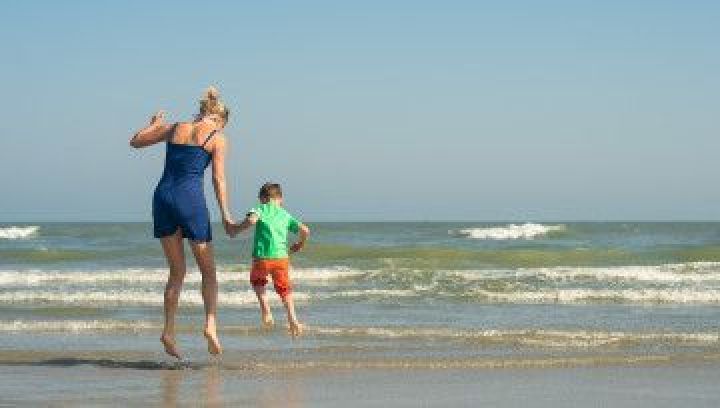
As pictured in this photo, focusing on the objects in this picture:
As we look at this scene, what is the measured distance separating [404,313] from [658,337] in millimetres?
3814

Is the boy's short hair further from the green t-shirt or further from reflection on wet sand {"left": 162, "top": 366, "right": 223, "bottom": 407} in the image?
reflection on wet sand {"left": 162, "top": 366, "right": 223, "bottom": 407}

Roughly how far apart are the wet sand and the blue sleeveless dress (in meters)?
0.96

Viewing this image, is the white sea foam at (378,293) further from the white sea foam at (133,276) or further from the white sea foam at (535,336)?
the white sea foam at (535,336)

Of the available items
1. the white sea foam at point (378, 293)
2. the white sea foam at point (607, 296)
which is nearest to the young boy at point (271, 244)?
the white sea foam at point (607, 296)

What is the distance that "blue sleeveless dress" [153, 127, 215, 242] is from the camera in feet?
25.9

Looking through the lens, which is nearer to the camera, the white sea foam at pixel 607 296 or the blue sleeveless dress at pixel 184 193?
the blue sleeveless dress at pixel 184 193

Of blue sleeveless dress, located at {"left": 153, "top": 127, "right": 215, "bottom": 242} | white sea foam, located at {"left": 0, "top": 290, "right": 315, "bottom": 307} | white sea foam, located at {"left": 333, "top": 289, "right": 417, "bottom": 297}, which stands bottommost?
white sea foam, located at {"left": 333, "top": 289, "right": 417, "bottom": 297}

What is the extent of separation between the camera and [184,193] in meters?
7.89

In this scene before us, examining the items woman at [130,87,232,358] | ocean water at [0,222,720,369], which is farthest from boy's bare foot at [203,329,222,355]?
ocean water at [0,222,720,369]

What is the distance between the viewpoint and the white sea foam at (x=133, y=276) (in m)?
20.5

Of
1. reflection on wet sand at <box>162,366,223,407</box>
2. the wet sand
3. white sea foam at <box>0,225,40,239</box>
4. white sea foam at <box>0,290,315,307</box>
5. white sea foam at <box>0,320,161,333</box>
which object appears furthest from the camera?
white sea foam at <box>0,225,40,239</box>

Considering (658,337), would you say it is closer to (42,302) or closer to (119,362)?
(119,362)

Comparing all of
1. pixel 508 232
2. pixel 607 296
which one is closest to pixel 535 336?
pixel 607 296

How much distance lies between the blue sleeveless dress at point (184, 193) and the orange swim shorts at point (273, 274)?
1428 mm
